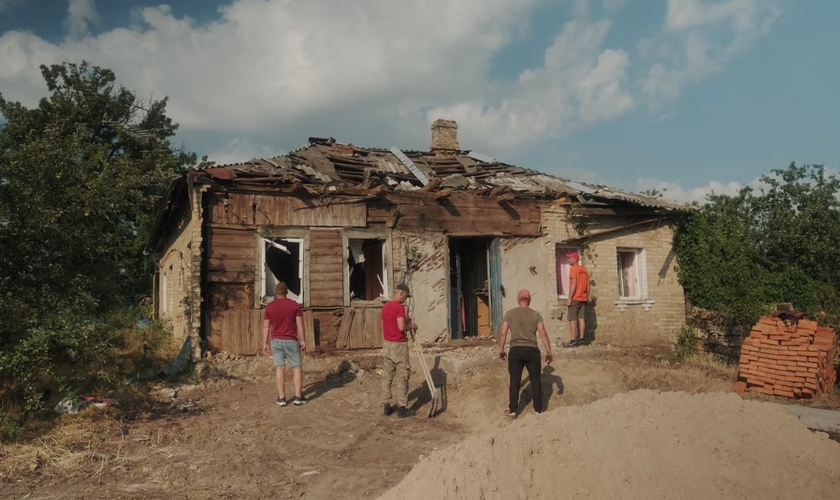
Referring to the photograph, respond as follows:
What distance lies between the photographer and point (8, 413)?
6.70 meters

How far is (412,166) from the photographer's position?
45.9ft

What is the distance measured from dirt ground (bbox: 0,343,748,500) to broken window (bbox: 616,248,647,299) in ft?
9.46

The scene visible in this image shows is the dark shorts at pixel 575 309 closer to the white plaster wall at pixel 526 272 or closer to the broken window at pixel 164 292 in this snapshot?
the white plaster wall at pixel 526 272

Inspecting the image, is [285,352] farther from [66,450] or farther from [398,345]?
[66,450]

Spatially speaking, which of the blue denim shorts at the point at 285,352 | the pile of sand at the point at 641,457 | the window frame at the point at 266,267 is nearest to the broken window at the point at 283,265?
the window frame at the point at 266,267

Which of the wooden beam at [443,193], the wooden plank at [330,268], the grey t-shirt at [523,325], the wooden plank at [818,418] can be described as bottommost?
the wooden plank at [818,418]

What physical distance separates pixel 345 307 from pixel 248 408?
136 inches

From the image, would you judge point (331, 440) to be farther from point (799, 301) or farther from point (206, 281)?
point (799, 301)

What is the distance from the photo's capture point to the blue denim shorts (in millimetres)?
8500

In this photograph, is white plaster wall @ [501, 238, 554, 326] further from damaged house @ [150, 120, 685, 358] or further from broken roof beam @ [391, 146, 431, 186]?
broken roof beam @ [391, 146, 431, 186]

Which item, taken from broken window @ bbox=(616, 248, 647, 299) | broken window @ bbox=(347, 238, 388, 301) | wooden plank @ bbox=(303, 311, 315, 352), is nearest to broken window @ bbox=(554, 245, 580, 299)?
broken window @ bbox=(616, 248, 647, 299)

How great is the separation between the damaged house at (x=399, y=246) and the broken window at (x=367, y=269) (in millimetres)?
33

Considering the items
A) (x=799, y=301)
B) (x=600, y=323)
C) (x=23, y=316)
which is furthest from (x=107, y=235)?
(x=799, y=301)

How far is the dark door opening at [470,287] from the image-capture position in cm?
1339
